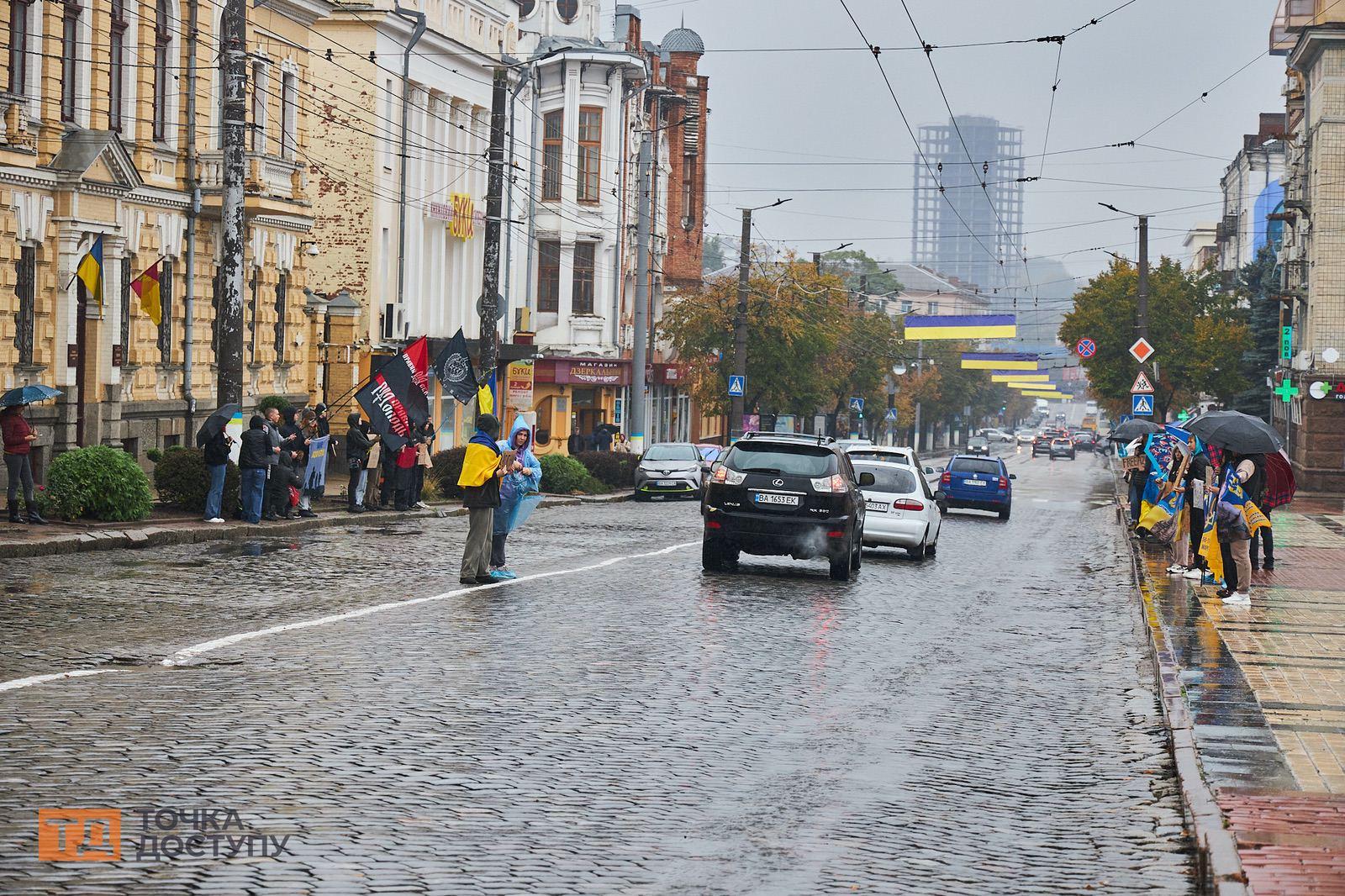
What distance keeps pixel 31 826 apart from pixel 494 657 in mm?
5805

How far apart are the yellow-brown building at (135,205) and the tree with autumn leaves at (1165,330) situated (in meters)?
40.9

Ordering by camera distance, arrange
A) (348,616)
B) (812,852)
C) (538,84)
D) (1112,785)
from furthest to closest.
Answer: (538,84), (348,616), (1112,785), (812,852)

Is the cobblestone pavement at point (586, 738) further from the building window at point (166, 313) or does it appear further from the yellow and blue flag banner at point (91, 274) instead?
the building window at point (166, 313)

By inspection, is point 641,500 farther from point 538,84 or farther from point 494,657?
point 494,657

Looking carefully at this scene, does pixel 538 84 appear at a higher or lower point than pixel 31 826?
higher

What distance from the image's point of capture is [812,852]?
7.84 metres

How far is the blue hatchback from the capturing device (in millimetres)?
40688

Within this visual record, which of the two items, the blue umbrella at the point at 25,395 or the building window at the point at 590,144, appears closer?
the blue umbrella at the point at 25,395

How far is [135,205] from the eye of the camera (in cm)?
3381

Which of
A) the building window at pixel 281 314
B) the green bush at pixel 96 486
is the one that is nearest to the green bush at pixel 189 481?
the green bush at pixel 96 486

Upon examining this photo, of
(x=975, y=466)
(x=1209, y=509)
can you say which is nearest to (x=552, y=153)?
(x=975, y=466)

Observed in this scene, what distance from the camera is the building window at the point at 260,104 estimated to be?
1527 inches

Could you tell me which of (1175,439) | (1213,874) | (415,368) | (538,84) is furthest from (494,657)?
(538,84)

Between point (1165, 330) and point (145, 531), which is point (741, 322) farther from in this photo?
point (145, 531)
